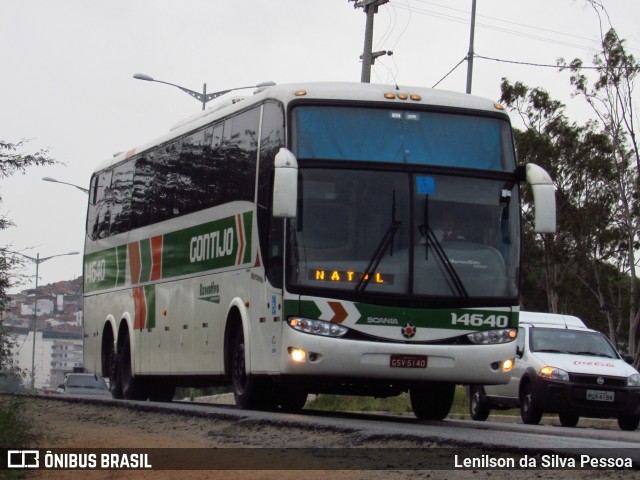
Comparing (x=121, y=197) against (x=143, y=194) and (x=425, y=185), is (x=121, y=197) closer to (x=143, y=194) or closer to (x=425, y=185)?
(x=143, y=194)

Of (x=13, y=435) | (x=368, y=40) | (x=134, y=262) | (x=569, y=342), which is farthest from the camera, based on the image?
(x=368, y=40)

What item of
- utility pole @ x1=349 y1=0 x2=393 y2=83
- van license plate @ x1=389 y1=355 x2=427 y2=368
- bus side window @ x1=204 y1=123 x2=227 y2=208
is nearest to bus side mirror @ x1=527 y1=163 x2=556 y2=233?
van license plate @ x1=389 y1=355 x2=427 y2=368

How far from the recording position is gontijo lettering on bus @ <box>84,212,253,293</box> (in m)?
17.9

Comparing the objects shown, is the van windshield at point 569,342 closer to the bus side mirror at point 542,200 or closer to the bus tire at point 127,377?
the bus tire at point 127,377

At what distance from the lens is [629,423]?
75.0ft

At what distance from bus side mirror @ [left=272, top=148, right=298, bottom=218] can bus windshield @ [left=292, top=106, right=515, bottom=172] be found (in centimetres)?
61

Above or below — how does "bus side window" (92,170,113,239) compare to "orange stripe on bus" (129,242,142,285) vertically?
above

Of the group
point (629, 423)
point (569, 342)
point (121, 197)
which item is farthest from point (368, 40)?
point (629, 423)

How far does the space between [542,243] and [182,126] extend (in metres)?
26.9

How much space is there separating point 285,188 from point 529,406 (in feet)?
29.3

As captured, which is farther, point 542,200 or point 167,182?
point 167,182

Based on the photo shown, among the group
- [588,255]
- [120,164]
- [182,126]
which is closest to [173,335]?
[182,126]

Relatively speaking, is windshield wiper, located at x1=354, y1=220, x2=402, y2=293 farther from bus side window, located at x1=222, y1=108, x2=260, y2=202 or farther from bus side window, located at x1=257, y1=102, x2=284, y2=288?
bus side window, located at x1=222, y1=108, x2=260, y2=202

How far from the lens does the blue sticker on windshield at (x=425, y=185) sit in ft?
52.3
